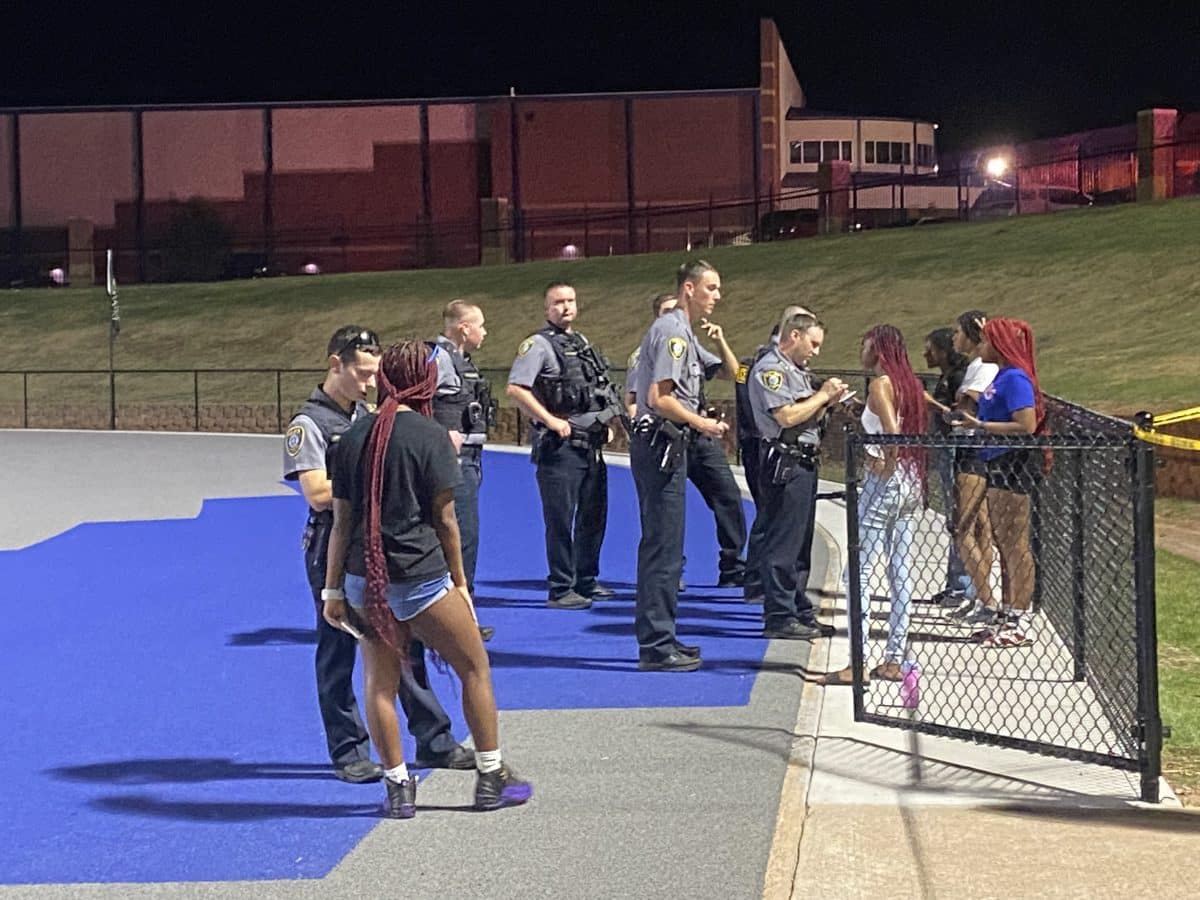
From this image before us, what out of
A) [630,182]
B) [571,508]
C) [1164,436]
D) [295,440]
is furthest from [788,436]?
[630,182]

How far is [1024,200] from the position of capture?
150ft

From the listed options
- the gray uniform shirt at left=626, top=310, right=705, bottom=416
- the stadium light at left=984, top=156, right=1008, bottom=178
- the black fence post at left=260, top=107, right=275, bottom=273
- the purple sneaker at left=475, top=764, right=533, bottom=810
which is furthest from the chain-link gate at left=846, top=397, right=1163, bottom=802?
the black fence post at left=260, top=107, right=275, bottom=273

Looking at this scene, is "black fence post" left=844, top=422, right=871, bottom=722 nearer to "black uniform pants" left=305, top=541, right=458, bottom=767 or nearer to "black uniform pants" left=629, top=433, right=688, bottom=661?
"black uniform pants" left=629, top=433, right=688, bottom=661

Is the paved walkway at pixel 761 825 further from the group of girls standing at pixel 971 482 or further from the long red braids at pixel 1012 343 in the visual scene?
the long red braids at pixel 1012 343

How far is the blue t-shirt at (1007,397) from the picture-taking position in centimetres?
944

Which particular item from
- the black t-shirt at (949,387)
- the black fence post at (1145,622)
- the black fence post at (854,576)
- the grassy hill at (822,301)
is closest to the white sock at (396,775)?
the black fence post at (854,576)

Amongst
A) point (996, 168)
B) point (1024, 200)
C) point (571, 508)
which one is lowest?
point (571, 508)

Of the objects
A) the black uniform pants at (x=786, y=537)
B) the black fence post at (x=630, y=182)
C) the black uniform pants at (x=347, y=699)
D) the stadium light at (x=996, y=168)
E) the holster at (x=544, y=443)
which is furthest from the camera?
the black fence post at (x=630, y=182)

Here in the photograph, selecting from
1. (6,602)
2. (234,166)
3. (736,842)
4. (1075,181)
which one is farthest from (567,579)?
(234,166)

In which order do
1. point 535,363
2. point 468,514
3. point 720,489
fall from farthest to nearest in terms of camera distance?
point 720,489 → point 535,363 → point 468,514

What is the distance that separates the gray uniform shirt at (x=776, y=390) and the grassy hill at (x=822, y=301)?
12.7m

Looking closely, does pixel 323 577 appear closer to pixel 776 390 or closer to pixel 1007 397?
pixel 776 390

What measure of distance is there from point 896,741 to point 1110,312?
24966mm

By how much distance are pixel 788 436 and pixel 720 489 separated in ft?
8.90
